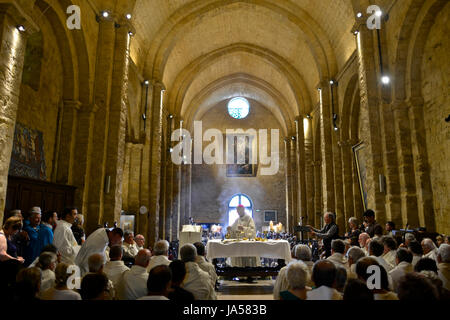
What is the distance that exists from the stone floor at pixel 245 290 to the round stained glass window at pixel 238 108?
19238 millimetres

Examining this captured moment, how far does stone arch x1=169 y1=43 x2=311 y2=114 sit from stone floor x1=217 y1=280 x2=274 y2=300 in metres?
12.7

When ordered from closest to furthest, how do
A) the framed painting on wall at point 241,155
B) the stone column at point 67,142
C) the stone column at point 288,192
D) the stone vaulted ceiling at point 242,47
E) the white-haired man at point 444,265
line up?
the white-haired man at point 444,265 → the stone column at point 67,142 → the stone vaulted ceiling at point 242,47 → the stone column at point 288,192 → the framed painting on wall at point 241,155

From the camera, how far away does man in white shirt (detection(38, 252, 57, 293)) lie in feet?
10.8

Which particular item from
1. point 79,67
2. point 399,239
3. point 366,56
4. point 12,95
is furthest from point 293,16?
point 12,95

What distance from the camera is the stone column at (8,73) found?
5.47m

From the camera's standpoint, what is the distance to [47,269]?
11.0 feet

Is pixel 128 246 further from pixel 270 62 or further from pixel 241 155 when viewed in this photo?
pixel 241 155

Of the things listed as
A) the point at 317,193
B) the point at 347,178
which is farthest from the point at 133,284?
the point at 317,193

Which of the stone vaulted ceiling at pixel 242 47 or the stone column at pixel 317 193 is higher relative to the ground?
the stone vaulted ceiling at pixel 242 47

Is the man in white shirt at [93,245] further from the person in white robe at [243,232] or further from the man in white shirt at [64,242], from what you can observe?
the person in white robe at [243,232]

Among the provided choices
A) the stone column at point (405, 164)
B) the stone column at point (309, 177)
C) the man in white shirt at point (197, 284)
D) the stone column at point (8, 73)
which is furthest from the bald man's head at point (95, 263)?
the stone column at point (309, 177)

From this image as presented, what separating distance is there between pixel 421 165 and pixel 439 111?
1420 mm
